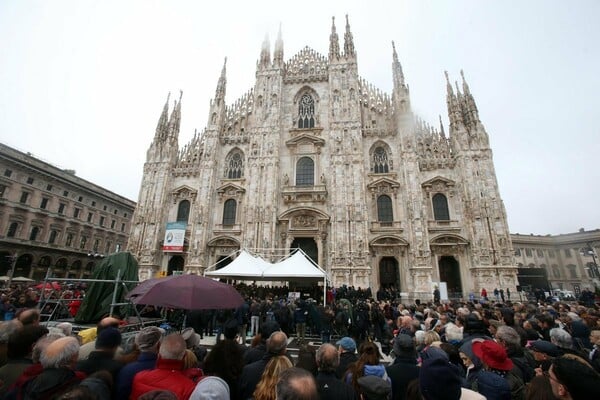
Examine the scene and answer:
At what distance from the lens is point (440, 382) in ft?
7.38

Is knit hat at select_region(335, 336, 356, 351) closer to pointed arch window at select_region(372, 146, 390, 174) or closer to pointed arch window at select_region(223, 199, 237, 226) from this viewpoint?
pointed arch window at select_region(372, 146, 390, 174)

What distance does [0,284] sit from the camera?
25.0 meters

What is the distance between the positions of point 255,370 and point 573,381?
9.45 ft

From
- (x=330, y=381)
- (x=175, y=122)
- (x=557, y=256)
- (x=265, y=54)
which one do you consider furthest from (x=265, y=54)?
(x=557, y=256)

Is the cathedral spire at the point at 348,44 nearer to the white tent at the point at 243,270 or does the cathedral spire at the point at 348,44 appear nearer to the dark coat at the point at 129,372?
the white tent at the point at 243,270

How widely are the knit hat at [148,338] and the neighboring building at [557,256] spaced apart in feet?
188

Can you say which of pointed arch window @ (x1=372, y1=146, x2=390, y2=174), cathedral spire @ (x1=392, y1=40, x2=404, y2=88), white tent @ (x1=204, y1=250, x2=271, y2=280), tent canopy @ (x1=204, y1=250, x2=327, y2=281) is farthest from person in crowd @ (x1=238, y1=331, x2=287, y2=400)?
cathedral spire @ (x1=392, y1=40, x2=404, y2=88)

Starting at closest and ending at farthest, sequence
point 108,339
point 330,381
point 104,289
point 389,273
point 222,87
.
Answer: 1. point 330,381
2. point 108,339
3. point 104,289
4. point 389,273
5. point 222,87

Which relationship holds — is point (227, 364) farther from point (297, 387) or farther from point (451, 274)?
point (451, 274)

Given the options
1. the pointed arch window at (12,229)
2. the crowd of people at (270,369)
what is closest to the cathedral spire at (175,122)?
the pointed arch window at (12,229)

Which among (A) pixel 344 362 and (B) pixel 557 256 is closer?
(A) pixel 344 362

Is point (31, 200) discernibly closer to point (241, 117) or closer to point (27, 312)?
point (241, 117)

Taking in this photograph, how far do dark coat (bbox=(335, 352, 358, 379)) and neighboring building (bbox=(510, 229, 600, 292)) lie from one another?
180 ft

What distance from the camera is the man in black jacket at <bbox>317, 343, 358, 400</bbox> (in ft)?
8.84
